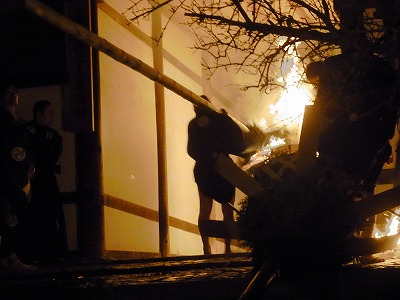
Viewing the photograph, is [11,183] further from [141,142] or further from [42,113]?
[141,142]

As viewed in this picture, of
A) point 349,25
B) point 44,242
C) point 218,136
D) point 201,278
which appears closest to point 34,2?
point 201,278

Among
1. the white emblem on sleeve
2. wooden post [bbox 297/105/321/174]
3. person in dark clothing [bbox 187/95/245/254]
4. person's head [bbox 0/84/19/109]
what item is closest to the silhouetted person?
wooden post [bbox 297/105/321/174]

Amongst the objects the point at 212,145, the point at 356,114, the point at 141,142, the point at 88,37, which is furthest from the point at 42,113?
the point at 356,114

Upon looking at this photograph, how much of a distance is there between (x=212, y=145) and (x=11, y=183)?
2692 millimetres

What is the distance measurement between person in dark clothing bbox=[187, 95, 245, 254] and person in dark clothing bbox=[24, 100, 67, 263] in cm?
171

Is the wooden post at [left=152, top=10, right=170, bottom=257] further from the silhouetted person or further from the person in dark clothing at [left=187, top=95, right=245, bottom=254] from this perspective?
the silhouetted person

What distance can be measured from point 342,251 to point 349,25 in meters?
2.23

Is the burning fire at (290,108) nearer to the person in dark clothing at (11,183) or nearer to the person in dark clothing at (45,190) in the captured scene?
the person in dark clothing at (45,190)

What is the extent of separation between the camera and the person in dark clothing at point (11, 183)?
19.7 feet

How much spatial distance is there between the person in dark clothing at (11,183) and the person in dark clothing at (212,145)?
248cm

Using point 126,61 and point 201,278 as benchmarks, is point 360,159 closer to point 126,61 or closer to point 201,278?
point 201,278

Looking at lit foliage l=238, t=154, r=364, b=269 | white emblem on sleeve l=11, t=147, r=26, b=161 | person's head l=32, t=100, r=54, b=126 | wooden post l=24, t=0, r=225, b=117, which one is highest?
wooden post l=24, t=0, r=225, b=117

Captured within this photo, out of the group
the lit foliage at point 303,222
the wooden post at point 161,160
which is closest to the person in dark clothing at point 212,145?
the wooden post at point 161,160

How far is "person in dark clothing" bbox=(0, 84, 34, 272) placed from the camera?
601 centimetres
